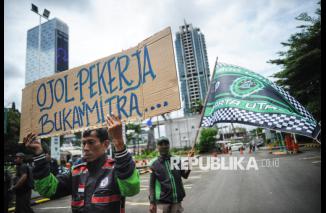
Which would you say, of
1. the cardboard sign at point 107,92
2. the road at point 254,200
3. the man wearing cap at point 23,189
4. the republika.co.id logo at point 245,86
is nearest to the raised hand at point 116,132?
the cardboard sign at point 107,92

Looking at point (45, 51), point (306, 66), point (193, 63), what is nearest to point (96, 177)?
point (306, 66)

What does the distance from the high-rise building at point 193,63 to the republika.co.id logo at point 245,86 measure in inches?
3860

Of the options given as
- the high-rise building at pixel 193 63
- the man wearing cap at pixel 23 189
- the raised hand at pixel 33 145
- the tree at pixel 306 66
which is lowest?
the man wearing cap at pixel 23 189

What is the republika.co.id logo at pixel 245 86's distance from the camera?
139 inches

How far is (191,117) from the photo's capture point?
57.2m

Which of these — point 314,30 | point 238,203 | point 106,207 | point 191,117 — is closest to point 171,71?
point 106,207

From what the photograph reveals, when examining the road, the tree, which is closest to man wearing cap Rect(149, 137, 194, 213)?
the road

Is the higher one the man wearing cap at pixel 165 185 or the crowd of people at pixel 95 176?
the crowd of people at pixel 95 176

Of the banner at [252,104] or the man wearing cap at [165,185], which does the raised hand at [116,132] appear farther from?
the banner at [252,104]

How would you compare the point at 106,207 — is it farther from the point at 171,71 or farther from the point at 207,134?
the point at 207,134

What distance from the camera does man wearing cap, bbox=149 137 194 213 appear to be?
312 cm

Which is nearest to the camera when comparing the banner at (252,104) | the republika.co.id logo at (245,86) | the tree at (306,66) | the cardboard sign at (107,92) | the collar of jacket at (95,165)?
the collar of jacket at (95,165)

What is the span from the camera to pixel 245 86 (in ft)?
11.9

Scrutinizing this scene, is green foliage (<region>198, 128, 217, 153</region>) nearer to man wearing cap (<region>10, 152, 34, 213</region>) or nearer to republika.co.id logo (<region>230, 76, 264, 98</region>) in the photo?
man wearing cap (<region>10, 152, 34, 213</region>)
